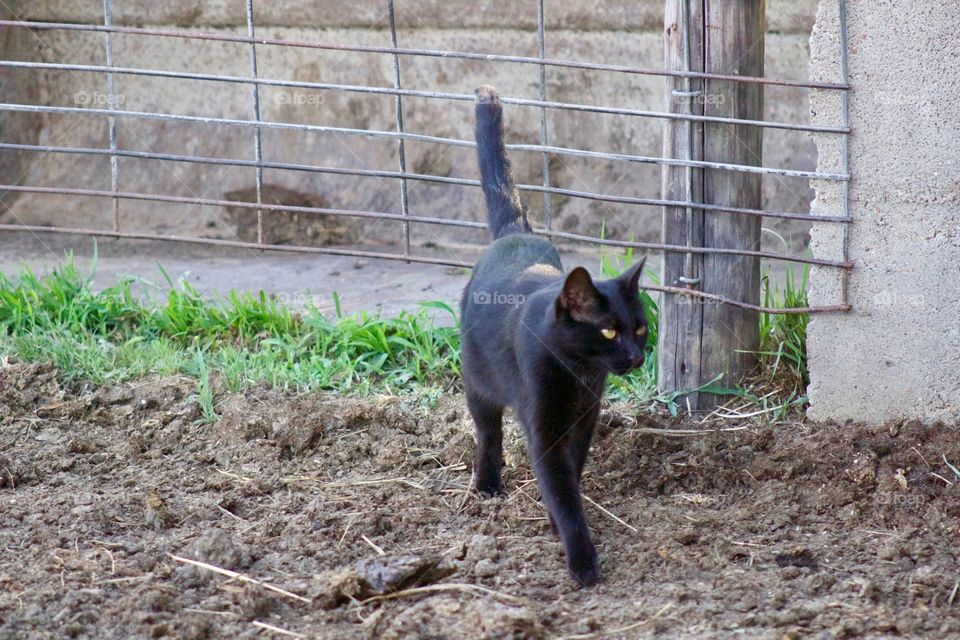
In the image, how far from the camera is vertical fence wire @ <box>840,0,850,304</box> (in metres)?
3.64

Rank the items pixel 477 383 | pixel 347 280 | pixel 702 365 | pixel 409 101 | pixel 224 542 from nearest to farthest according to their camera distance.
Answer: pixel 224 542
pixel 477 383
pixel 702 365
pixel 347 280
pixel 409 101

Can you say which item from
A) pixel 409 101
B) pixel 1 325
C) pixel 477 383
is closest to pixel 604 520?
pixel 477 383

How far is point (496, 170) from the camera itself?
12.4 ft

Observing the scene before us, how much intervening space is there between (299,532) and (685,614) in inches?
47.5

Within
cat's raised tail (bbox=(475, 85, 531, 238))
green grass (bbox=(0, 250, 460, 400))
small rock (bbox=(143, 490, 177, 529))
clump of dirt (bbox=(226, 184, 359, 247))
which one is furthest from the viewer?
clump of dirt (bbox=(226, 184, 359, 247))

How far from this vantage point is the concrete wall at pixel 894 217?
3.59 m

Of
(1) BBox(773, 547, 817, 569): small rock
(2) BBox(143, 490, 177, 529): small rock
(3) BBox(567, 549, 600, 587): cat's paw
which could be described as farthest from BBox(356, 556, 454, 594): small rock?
(1) BBox(773, 547, 817, 569): small rock

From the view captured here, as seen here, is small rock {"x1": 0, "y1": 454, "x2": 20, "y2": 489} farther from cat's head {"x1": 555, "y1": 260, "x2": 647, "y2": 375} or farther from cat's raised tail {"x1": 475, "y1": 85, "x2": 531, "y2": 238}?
cat's head {"x1": 555, "y1": 260, "x2": 647, "y2": 375}

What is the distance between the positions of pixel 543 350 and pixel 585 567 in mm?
607

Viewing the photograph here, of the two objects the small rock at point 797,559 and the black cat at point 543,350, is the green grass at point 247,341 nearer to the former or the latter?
the black cat at point 543,350

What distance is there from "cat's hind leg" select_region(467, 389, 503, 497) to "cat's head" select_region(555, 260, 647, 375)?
609 mm

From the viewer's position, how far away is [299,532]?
11.0 ft

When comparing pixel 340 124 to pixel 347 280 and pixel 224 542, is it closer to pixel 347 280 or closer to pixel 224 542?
pixel 347 280

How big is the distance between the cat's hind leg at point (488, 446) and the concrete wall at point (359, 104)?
116 inches
